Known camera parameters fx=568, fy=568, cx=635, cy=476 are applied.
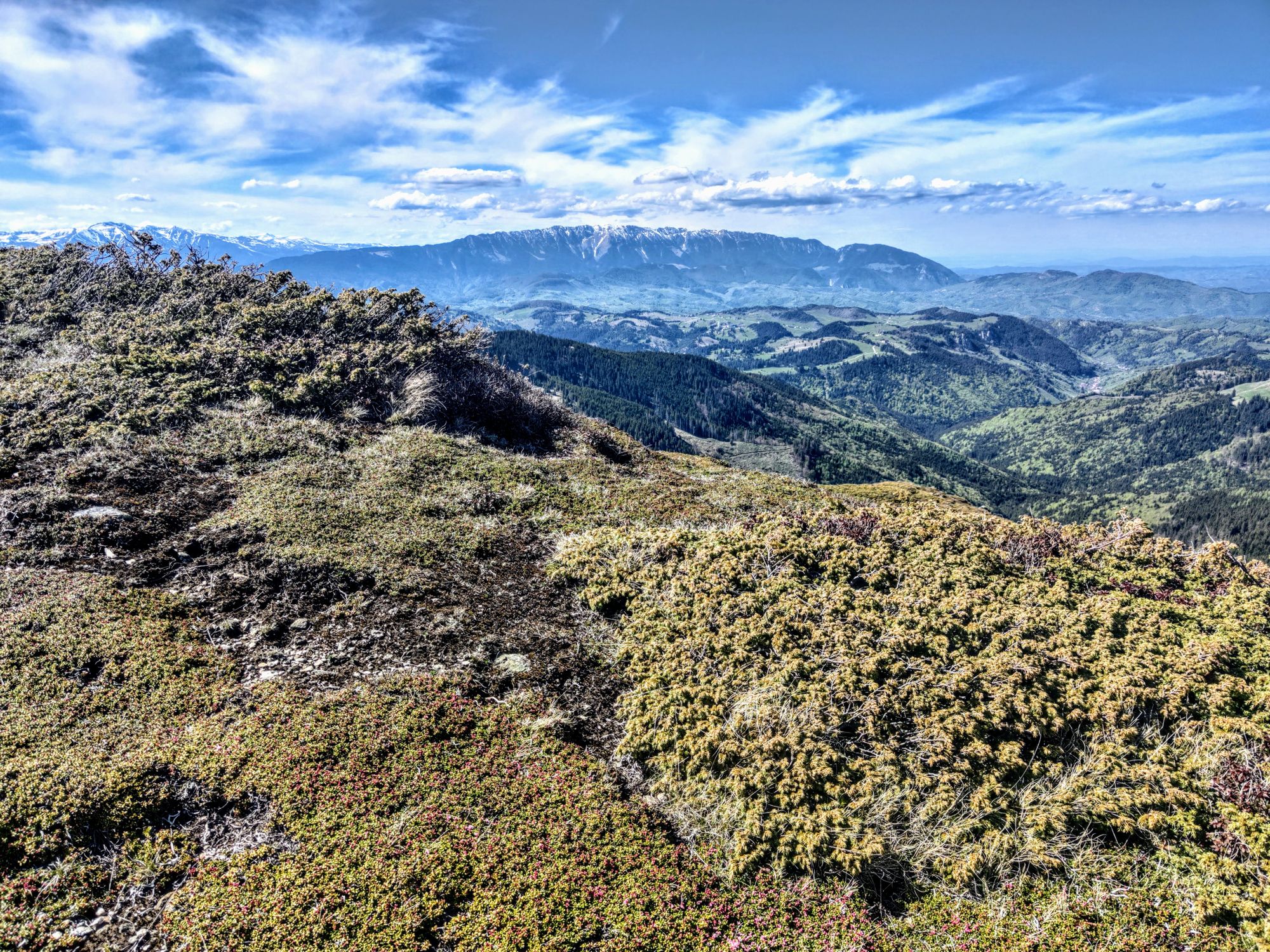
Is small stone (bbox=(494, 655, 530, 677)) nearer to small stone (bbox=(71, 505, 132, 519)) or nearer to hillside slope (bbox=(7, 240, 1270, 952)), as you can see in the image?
hillside slope (bbox=(7, 240, 1270, 952))

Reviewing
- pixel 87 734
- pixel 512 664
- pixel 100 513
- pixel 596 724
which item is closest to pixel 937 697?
pixel 596 724

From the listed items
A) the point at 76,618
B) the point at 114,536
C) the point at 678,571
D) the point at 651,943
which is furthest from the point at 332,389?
the point at 651,943

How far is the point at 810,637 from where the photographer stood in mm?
13281

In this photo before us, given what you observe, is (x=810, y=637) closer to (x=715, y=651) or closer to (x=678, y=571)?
(x=715, y=651)

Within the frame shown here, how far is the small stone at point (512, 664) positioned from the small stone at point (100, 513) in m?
12.6

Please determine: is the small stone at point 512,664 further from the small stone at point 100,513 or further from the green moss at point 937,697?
the small stone at point 100,513

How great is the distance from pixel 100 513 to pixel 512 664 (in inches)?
538

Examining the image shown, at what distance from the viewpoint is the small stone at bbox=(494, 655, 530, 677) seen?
1338 centimetres

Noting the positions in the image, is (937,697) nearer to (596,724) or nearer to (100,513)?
(596,724)

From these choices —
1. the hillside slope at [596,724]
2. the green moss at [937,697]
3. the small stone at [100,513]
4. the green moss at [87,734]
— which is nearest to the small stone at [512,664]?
the hillside slope at [596,724]

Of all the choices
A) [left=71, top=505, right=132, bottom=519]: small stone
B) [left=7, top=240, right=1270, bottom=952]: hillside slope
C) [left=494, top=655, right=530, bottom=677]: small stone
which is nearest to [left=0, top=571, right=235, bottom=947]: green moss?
[left=7, top=240, right=1270, bottom=952]: hillside slope

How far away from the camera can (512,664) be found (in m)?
13.6

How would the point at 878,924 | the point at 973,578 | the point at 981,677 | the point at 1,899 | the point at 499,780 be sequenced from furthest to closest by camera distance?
the point at 973,578
the point at 981,677
the point at 499,780
the point at 878,924
the point at 1,899

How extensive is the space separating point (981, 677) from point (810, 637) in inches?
137
